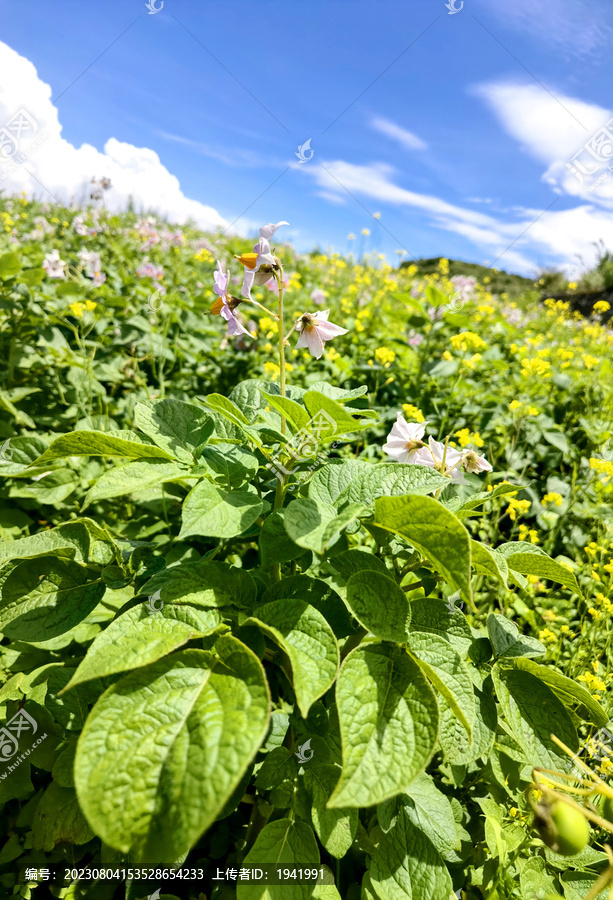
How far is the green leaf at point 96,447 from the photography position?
34.0 inches

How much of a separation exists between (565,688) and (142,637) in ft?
2.57

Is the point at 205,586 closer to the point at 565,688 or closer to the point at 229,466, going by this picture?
the point at 229,466

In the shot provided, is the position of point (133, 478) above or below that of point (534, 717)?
above

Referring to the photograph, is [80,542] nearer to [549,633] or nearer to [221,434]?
[221,434]

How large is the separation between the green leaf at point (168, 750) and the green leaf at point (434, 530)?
30 cm

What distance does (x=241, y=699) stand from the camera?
2.12 feet

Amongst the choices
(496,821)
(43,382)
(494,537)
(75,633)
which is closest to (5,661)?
(75,633)

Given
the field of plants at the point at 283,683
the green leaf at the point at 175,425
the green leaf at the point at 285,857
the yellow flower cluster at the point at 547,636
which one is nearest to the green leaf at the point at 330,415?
the field of plants at the point at 283,683

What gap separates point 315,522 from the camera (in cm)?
77

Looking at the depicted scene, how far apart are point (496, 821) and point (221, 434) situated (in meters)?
1.09

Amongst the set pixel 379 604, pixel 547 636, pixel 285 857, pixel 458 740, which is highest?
pixel 379 604

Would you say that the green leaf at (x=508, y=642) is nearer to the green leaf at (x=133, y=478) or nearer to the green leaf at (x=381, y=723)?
the green leaf at (x=381, y=723)

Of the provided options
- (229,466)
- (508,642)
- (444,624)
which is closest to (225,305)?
(229,466)

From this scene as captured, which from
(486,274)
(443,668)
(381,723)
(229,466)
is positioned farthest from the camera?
(486,274)
